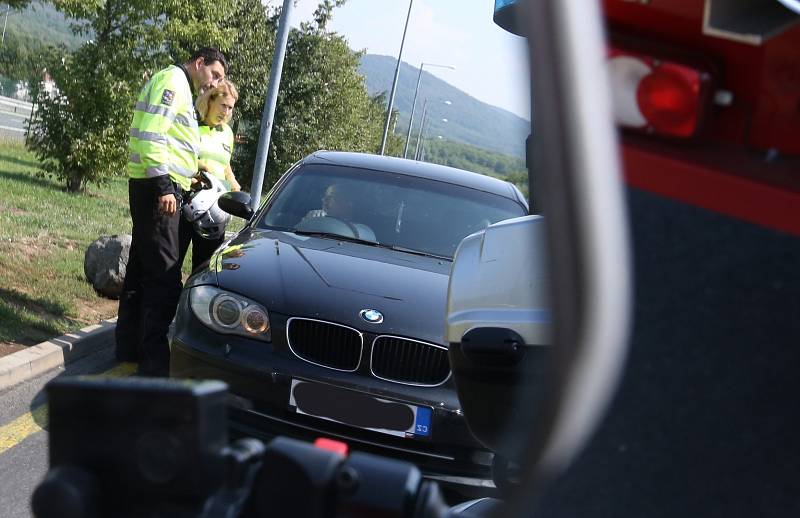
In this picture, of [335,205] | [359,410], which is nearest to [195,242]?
[335,205]

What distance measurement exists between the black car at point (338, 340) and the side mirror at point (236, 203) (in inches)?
19.1

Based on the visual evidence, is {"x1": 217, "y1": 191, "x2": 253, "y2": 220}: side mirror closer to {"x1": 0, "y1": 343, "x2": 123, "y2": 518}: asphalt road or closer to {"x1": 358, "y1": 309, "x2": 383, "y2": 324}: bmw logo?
{"x1": 0, "y1": 343, "x2": 123, "y2": 518}: asphalt road

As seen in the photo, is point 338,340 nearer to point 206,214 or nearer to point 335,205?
point 335,205

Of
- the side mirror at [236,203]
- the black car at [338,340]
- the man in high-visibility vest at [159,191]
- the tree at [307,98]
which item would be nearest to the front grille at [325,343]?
the black car at [338,340]

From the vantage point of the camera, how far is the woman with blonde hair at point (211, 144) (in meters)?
6.29

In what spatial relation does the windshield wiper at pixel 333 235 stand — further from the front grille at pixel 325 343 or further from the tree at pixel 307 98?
the tree at pixel 307 98

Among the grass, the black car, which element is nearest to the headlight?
the black car

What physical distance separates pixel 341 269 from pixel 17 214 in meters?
7.27

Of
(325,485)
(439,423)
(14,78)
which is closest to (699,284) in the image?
(325,485)

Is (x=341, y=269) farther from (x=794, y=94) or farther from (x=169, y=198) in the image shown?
(x=794, y=94)

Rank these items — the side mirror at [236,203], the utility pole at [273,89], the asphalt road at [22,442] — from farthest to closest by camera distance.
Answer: the utility pole at [273,89]
the side mirror at [236,203]
the asphalt road at [22,442]

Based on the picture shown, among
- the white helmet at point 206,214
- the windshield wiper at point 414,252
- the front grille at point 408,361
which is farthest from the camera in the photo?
the white helmet at point 206,214

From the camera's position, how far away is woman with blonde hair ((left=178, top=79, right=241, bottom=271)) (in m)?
6.29

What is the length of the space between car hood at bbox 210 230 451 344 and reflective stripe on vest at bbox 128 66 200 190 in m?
1.11
